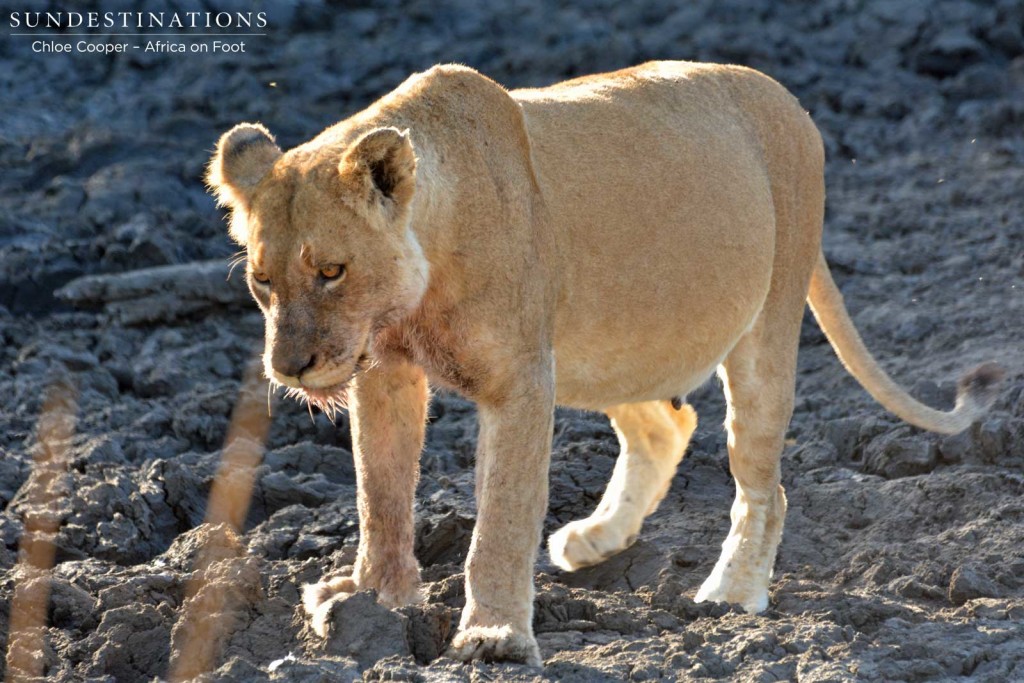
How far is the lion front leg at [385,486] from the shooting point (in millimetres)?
5359

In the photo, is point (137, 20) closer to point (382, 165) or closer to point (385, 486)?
point (385, 486)

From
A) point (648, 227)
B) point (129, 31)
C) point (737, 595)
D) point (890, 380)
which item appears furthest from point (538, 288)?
point (129, 31)

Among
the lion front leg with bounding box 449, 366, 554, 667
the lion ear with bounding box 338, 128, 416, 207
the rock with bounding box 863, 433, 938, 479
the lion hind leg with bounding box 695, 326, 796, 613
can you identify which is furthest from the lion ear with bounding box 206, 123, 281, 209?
the rock with bounding box 863, 433, 938, 479

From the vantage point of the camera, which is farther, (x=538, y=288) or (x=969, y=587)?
(x=969, y=587)

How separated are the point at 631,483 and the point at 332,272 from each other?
2285 millimetres

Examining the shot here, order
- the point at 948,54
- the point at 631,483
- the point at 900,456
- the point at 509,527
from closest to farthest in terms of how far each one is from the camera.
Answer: the point at 509,527 < the point at 631,483 < the point at 900,456 < the point at 948,54

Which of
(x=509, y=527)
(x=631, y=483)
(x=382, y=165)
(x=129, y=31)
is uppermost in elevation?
(x=129, y=31)

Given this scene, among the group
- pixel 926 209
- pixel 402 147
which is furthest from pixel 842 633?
pixel 926 209

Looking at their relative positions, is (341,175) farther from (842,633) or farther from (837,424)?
(837,424)

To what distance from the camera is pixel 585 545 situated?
627 centimetres

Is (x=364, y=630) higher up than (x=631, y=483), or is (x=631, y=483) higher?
(x=631, y=483)

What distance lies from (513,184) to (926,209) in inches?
269

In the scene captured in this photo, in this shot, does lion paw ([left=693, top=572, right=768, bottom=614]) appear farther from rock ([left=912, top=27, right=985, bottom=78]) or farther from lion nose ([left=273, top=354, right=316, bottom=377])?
rock ([left=912, top=27, right=985, bottom=78])

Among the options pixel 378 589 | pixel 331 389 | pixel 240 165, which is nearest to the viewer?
pixel 331 389
